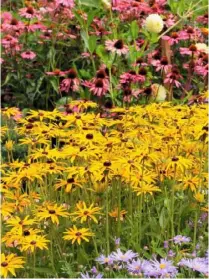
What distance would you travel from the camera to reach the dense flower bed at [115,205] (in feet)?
5.85

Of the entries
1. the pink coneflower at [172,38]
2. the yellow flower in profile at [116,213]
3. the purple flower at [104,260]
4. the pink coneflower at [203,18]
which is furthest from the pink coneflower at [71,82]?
the purple flower at [104,260]

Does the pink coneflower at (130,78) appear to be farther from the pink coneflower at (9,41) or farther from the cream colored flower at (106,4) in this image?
the pink coneflower at (9,41)

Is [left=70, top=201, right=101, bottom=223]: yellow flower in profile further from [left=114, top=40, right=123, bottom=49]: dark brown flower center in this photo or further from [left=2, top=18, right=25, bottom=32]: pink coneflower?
[left=2, top=18, right=25, bottom=32]: pink coneflower

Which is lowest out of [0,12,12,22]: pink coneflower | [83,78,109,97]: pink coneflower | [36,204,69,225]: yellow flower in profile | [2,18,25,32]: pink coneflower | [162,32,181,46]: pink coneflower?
[36,204,69,225]: yellow flower in profile

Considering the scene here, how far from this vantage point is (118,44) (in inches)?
120

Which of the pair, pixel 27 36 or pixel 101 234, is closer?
pixel 101 234

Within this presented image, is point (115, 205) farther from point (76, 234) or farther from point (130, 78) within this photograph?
point (130, 78)

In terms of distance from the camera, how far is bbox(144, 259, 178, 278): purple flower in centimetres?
168

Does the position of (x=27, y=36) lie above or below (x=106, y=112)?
above

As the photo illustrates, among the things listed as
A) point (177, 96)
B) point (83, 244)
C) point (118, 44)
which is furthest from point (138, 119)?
point (177, 96)

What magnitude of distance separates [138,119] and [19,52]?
1547 millimetres

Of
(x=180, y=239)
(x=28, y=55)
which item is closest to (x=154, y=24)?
(x=28, y=55)

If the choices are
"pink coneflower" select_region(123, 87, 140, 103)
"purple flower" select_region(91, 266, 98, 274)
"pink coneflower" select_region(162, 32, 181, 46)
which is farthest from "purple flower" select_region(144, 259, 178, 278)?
"pink coneflower" select_region(162, 32, 181, 46)

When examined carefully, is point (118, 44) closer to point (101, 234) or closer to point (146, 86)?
point (146, 86)
